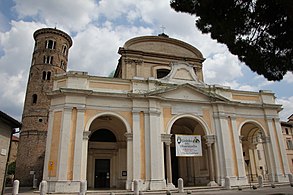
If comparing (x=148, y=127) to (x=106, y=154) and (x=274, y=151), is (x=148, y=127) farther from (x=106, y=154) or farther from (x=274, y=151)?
(x=274, y=151)

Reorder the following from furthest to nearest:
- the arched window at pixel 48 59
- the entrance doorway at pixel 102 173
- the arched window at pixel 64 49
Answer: the arched window at pixel 64 49
the arched window at pixel 48 59
the entrance doorway at pixel 102 173

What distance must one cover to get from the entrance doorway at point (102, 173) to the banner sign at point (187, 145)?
19.1ft

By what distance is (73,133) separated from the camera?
49.3 feet

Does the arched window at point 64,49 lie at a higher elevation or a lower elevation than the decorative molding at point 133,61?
higher

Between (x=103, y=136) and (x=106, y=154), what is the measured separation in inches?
56.8

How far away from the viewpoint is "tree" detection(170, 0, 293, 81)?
741 centimetres

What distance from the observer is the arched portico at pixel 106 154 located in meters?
18.0

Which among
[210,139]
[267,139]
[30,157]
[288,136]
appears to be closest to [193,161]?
[210,139]

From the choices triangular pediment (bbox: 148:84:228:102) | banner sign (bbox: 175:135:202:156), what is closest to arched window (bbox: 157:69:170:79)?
triangular pediment (bbox: 148:84:228:102)

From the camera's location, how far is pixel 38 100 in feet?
94.9

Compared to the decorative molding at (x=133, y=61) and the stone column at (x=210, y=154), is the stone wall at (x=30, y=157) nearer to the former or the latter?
the decorative molding at (x=133, y=61)

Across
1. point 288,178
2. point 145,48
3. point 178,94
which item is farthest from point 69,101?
point 288,178

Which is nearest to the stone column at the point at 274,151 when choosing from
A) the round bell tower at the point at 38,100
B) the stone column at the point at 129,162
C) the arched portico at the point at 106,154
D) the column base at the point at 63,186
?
the stone column at the point at 129,162

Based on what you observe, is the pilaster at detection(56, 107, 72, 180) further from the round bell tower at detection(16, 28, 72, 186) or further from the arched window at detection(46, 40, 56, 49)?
the arched window at detection(46, 40, 56, 49)
